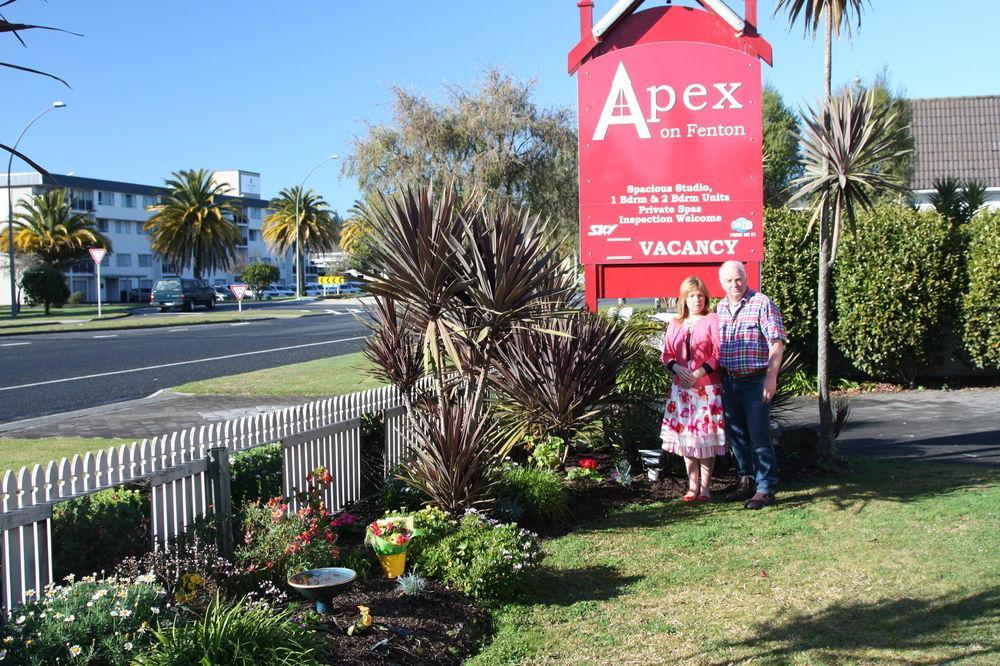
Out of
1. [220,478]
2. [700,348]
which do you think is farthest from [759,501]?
[220,478]

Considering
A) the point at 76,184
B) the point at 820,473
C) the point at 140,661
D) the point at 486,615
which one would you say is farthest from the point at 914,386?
the point at 76,184

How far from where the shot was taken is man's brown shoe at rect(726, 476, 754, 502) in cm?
790

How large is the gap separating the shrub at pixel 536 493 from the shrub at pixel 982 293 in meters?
9.55

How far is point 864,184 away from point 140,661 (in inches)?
287

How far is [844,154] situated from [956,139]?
33.1 m

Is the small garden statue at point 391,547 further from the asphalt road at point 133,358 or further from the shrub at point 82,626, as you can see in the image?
the asphalt road at point 133,358

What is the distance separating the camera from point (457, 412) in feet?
22.3

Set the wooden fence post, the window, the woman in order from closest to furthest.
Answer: the wooden fence post, the woman, the window

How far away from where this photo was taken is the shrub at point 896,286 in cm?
1437

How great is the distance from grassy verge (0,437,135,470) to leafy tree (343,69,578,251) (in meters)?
23.4

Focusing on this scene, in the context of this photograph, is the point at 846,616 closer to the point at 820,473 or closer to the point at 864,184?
the point at 820,473

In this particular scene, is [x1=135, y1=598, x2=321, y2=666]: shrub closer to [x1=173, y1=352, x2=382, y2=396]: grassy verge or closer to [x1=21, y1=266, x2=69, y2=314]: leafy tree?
[x1=173, y1=352, x2=382, y2=396]: grassy verge

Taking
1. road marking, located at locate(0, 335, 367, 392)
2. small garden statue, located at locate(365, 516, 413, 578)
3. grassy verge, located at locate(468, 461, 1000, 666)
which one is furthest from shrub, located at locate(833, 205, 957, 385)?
small garden statue, located at locate(365, 516, 413, 578)

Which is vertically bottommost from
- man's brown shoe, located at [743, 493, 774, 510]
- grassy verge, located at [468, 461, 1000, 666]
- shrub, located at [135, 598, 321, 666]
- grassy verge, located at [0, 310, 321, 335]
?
grassy verge, located at [468, 461, 1000, 666]
